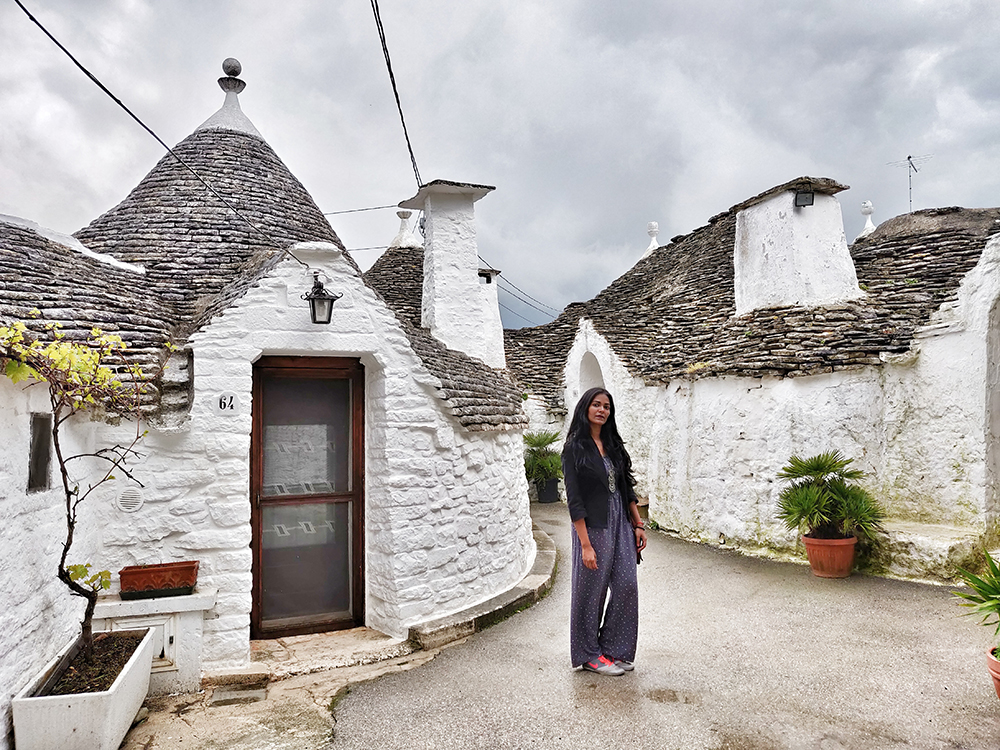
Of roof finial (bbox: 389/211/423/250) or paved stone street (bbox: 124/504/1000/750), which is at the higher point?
roof finial (bbox: 389/211/423/250)

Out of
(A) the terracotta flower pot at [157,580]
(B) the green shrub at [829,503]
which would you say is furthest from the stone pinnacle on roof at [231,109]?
(B) the green shrub at [829,503]

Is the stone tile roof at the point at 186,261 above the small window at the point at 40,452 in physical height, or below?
above

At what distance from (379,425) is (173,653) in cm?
210

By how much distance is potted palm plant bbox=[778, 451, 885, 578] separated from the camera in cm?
665

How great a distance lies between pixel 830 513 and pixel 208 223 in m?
7.42

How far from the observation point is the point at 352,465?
5.56 m

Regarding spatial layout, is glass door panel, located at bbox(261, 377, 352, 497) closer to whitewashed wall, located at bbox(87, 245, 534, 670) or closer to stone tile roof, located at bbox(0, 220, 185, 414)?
whitewashed wall, located at bbox(87, 245, 534, 670)

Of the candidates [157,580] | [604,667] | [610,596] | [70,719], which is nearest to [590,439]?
[610,596]

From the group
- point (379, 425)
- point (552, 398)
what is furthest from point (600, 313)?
point (379, 425)

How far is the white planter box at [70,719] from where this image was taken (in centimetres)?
311

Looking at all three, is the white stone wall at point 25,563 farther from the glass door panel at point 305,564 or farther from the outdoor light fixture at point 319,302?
the outdoor light fixture at point 319,302

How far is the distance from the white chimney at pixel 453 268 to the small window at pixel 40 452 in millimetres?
5355

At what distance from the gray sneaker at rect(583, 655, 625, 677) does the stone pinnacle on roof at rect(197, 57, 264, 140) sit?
811 cm

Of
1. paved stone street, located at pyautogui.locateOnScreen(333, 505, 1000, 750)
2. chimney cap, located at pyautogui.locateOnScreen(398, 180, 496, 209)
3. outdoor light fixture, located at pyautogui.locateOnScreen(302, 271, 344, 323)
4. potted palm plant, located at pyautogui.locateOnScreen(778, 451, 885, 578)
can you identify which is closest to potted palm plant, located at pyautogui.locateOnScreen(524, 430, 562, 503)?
chimney cap, located at pyautogui.locateOnScreen(398, 180, 496, 209)
